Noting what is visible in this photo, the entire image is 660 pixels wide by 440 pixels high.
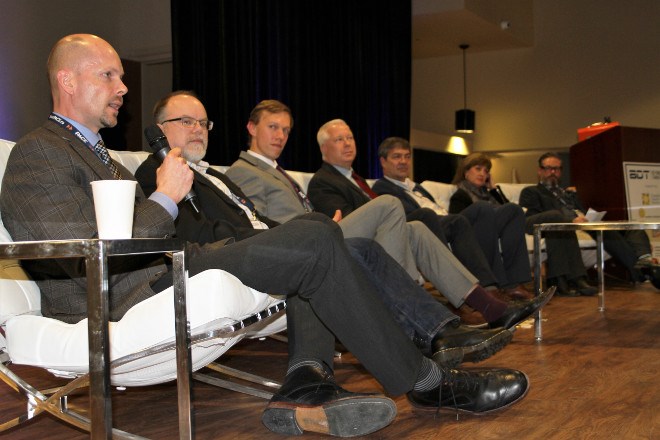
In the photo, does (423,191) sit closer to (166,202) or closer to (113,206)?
(166,202)

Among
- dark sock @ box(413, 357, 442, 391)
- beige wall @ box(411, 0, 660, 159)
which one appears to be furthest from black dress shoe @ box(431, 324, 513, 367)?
beige wall @ box(411, 0, 660, 159)

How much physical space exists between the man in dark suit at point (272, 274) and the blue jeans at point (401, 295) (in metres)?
0.47

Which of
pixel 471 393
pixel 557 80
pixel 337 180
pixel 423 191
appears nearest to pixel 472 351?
pixel 471 393

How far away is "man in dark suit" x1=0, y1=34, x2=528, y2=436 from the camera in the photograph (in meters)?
1.57

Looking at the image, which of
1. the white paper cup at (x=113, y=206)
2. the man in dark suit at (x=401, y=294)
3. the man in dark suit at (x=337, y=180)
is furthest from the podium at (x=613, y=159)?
the white paper cup at (x=113, y=206)

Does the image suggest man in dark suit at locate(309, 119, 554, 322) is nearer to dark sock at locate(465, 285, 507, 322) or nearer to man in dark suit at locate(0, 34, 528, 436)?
dark sock at locate(465, 285, 507, 322)

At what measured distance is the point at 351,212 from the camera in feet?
10.5

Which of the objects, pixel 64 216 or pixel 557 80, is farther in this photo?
→ pixel 557 80

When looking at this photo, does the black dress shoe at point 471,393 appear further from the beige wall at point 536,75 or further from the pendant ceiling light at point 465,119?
the pendant ceiling light at point 465,119

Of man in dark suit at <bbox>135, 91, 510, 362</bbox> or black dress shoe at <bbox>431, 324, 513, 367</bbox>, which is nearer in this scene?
black dress shoe at <bbox>431, 324, 513, 367</bbox>

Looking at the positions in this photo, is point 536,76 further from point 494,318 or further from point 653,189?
point 494,318

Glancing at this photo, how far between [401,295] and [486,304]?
674 mm

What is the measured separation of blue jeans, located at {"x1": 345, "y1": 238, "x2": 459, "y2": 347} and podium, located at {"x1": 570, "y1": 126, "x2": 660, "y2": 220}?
8.80 ft

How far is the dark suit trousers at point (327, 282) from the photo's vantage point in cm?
160
